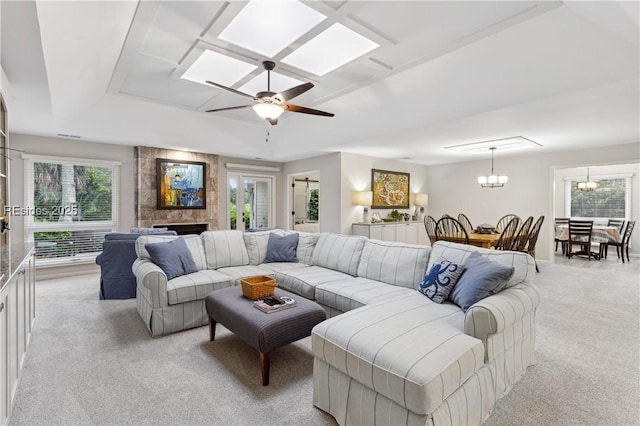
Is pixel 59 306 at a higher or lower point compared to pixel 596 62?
lower

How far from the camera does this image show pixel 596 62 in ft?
8.94

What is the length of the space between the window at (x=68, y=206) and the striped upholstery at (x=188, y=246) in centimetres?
270

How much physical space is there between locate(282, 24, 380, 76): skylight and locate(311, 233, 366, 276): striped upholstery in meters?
1.95

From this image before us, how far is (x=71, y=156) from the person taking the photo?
17.4ft

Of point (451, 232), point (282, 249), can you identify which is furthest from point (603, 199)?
point (282, 249)

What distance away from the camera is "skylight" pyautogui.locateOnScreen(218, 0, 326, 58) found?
7.88 ft

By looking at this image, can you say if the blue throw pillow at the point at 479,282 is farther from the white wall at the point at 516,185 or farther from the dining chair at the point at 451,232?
the white wall at the point at 516,185

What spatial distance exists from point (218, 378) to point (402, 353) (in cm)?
143

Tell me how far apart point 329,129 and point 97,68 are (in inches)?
127

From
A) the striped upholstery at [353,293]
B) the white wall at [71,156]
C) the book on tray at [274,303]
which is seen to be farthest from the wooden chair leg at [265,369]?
the white wall at [71,156]

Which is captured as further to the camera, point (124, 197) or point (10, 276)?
point (124, 197)

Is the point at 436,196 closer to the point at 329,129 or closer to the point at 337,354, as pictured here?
the point at 329,129

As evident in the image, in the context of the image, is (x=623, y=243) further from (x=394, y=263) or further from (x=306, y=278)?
(x=306, y=278)

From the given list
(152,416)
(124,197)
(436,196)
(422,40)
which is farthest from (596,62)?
(124,197)
